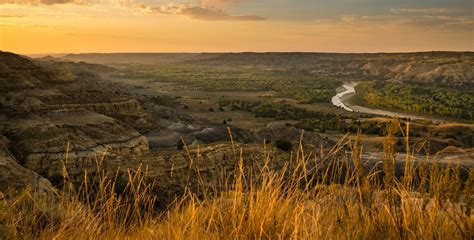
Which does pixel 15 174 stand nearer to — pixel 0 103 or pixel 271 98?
pixel 0 103

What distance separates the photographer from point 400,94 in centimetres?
13138

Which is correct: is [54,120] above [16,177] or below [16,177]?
above

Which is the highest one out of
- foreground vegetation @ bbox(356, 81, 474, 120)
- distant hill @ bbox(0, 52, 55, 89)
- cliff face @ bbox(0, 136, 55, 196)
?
distant hill @ bbox(0, 52, 55, 89)

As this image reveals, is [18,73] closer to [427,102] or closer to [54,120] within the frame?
[54,120]

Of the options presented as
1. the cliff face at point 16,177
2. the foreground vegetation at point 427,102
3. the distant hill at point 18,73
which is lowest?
the foreground vegetation at point 427,102

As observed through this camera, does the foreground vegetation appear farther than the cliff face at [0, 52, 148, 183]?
Yes

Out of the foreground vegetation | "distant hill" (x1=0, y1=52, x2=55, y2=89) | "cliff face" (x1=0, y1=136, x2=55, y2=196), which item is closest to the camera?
"cliff face" (x1=0, y1=136, x2=55, y2=196)

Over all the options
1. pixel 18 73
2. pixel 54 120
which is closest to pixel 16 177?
pixel 54 120

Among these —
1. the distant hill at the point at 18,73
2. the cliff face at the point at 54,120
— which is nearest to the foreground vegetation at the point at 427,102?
the cliff face at the point at 54,120

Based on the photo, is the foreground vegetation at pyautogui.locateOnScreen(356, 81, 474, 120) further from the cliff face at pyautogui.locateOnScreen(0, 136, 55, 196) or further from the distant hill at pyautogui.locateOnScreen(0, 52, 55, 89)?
the cliff face at pyautogui.locateOnScreen(0, 136, 55, 196)

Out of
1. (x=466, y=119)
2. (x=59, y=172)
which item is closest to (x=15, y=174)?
(x=59, y=172)

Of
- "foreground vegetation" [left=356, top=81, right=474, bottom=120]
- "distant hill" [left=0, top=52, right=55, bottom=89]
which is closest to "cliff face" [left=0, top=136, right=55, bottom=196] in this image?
"distant hill" [left=0, top=52, right=55, bottom=89]

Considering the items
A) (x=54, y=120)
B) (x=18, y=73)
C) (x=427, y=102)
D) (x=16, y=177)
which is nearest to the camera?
(x=16, y=177)

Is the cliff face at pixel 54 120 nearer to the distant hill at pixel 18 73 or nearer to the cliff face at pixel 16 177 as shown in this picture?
the distant hill at pixel 18 73
